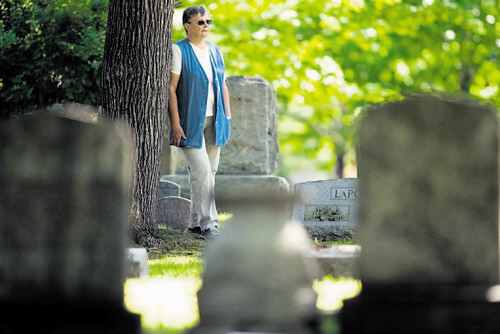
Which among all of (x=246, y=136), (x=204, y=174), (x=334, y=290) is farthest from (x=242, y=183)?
(x=334, y=290)

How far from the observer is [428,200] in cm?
465

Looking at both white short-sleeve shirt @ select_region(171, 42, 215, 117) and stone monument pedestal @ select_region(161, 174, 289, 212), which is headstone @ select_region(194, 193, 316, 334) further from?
stone monument pedestal @ select_region(161, 174, 289, 212)

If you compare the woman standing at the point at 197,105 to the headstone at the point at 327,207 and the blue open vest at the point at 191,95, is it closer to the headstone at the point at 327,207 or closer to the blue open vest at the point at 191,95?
the blue open vest at the point at 191,95

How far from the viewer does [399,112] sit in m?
4.67

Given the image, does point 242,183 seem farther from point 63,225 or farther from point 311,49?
point 63,225

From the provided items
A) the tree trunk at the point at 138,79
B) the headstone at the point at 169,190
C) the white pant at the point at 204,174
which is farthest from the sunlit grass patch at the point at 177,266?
the headstone at the point at 169,190

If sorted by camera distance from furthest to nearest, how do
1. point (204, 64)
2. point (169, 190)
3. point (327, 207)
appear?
point (169, 190)
point (327, 207)
point (204, 64)

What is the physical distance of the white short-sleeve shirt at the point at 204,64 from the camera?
9.74 m

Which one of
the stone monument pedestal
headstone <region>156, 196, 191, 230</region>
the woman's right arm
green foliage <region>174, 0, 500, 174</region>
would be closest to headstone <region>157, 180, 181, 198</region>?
the stone monument pedestal

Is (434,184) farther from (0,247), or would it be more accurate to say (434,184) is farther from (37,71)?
(37,71)

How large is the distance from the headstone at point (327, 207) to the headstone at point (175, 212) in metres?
1.30

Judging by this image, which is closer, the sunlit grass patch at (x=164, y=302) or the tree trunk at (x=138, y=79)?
the sunlit grass patch at (x=164, y=302)

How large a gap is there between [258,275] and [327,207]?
252 inches

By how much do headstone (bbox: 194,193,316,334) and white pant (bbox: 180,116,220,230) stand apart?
207 inches
